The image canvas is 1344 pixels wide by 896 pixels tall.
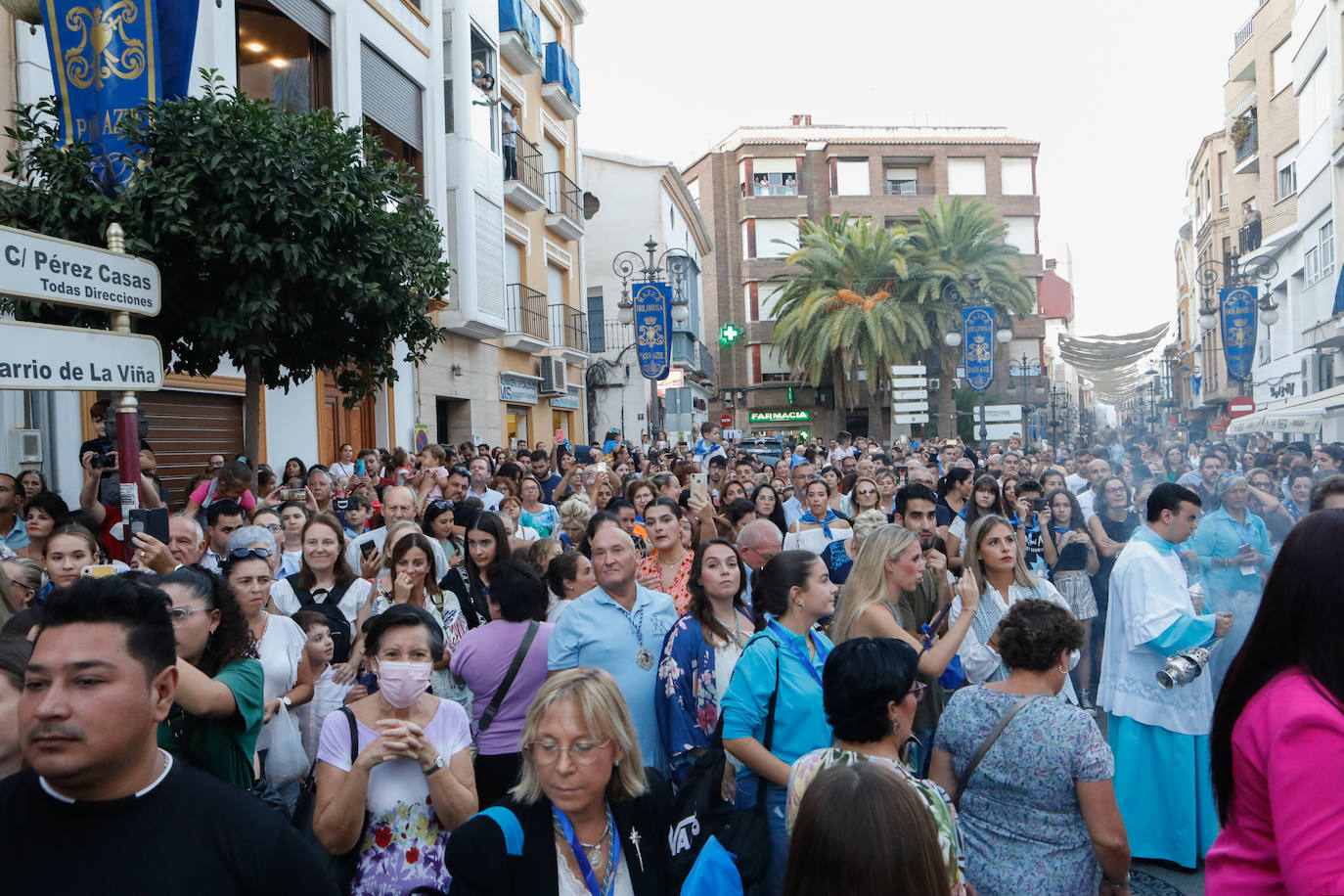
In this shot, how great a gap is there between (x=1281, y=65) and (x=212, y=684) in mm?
37520

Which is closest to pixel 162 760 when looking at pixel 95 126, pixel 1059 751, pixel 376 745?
pixel 376 745

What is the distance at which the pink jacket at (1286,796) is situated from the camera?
75.7 inches

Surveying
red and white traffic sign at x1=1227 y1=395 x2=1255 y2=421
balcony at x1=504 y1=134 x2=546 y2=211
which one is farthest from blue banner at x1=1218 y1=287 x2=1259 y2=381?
balcony at x1=504 y1=134 x2=546 y2=211

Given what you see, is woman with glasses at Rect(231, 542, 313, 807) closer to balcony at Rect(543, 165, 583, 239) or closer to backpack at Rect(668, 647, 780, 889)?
backpack at Rect(668, 647, 780, 889)

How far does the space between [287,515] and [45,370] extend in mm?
2821

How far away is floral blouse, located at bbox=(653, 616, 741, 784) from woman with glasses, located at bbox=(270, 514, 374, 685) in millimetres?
1887

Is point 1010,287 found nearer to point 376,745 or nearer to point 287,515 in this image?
point 287,515

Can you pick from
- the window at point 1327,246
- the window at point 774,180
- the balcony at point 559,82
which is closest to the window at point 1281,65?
the window at point 1327,246

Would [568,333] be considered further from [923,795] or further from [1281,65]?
[923,795]

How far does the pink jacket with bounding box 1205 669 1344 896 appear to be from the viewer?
192cm

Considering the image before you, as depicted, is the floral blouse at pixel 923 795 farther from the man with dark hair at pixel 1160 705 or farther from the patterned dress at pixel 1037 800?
the man with dark hair at pixel 1160 705

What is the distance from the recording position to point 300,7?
14992mm

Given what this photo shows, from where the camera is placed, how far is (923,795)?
2.68 m

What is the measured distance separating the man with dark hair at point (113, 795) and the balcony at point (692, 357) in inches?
1311
